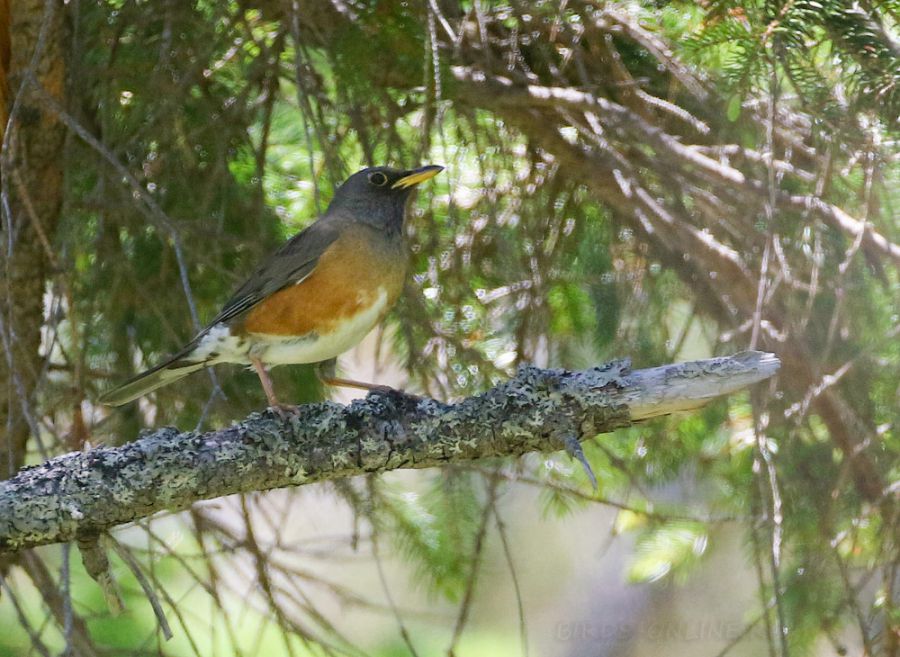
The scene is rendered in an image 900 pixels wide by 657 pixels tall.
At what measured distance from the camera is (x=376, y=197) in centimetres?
337

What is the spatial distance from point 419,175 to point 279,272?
491 millimetres

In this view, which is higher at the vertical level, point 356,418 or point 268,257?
point 268,257

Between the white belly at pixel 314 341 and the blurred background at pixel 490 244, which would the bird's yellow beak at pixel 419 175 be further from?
the white belly at pixel 314 341

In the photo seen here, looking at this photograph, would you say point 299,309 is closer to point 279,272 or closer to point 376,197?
point 279,272

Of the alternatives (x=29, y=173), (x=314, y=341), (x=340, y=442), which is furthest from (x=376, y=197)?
(x=340, y=442)

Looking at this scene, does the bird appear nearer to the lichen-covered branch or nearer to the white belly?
the white belly

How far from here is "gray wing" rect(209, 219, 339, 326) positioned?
297 cm

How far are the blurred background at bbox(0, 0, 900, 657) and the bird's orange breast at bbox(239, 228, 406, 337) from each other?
0.39 feet

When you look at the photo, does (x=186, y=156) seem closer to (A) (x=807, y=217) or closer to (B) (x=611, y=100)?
(B) (x=611, y=100)

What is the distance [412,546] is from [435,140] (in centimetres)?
151

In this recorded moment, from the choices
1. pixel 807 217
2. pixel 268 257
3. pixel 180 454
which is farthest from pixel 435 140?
pixel 180 454

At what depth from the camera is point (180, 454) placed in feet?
7.02

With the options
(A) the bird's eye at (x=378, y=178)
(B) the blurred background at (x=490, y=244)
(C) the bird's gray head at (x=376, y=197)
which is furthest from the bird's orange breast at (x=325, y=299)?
(A) the bird's eye at (x=378, y=178)

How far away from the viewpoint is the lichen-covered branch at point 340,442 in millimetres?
2004
